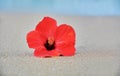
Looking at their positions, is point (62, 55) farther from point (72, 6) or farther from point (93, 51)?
point (72, 6)

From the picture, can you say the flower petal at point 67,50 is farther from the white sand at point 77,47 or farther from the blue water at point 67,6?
the blue water at point 67,6

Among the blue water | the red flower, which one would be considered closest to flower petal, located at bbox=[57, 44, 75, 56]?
the red flower

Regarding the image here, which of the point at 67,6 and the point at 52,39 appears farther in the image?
the point at 67,6

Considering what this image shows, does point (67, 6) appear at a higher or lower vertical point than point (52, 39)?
higher

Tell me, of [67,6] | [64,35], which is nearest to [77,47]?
[64,35]

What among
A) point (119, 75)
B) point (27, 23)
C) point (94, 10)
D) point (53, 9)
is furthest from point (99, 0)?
point (119, 75)

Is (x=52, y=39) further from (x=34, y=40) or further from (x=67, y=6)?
(x=67, y=6)

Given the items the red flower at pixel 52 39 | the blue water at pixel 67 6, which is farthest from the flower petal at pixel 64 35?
the blue water at pixel 67 6
